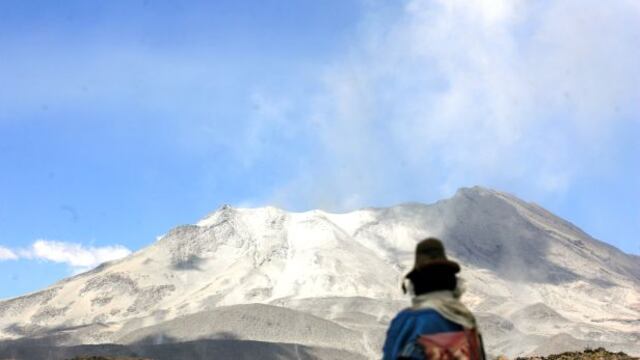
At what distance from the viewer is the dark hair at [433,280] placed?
171 inches

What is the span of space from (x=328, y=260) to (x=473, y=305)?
3849cm

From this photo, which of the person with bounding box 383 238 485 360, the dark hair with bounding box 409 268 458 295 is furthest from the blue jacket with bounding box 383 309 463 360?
the dark hair with bounding box 409 268 458 295

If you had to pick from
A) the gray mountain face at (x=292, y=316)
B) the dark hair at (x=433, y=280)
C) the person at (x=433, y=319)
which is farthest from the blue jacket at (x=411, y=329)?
the gray mountain face at (x=292, y=316)

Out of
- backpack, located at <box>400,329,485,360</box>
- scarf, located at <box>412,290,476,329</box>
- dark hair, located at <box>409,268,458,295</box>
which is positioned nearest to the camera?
backpack, located at <box>400,329,485,360</box>

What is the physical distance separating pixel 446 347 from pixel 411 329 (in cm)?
20

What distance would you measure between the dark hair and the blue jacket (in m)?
0.21

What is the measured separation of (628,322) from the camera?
17600 centimetres

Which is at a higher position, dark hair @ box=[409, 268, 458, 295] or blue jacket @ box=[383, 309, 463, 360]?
dark hair @ box=[409, 268, 458, 295]

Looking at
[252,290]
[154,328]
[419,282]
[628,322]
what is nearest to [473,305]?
[628,322]

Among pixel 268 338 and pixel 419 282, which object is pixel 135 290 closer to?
pixel 268 338

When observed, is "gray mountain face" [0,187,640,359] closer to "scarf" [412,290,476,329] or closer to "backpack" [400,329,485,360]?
"scarf" [412,290,476,329]

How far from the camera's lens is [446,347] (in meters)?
4.02

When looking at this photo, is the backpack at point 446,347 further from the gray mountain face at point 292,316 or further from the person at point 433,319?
the gray mountain face at point 292,316

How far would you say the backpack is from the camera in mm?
3994
